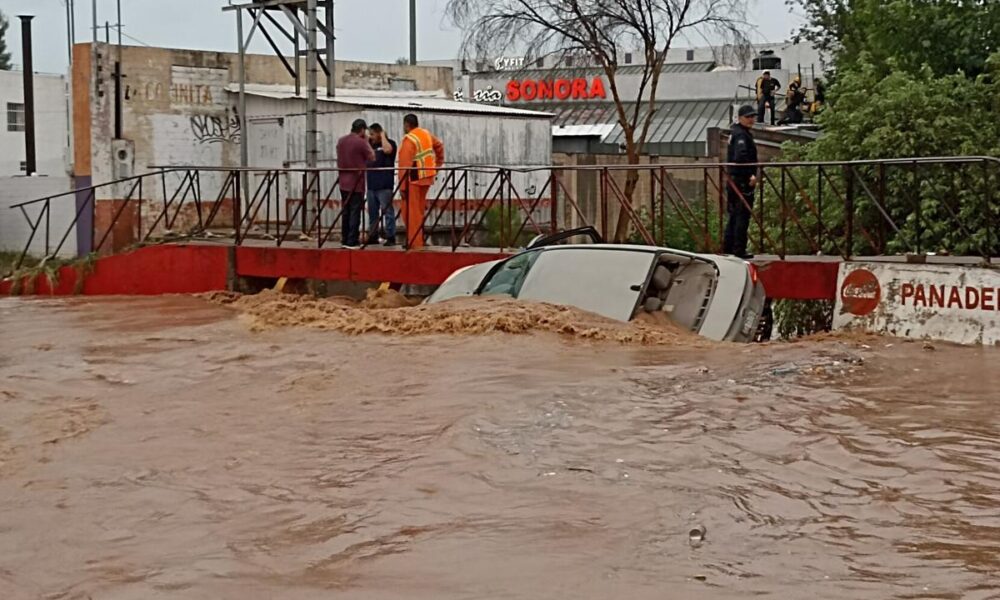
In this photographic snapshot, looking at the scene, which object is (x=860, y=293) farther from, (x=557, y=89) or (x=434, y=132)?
(x=557, y=89)

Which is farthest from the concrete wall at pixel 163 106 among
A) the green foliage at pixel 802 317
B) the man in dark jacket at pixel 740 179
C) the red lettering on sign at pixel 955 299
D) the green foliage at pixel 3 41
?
the green foliage at pixel 3 41

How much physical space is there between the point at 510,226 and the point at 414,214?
116 centimetres

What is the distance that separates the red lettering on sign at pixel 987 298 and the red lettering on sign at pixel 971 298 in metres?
0.04

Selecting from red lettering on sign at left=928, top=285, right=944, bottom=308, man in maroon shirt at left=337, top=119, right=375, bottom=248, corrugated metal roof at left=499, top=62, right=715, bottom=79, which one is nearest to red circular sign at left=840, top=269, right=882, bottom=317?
red lettering on sign at left=928, top=285, right=944, bottom=308

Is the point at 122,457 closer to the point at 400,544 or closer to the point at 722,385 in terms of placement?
the point at 400,544

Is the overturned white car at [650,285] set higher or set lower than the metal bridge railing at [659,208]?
lower

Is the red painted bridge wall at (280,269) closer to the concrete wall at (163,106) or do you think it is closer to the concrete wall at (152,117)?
the concrete wall at (152,117)

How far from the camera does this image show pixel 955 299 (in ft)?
36.6

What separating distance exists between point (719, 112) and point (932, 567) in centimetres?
3638

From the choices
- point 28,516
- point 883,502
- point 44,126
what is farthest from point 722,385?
point 44,126

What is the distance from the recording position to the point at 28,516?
261 inches

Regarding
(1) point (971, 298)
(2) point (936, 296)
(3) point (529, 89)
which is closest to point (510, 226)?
(2) point (936, 296)

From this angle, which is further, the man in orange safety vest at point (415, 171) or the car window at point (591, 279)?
the man in orange safety vest at point (415, 171)

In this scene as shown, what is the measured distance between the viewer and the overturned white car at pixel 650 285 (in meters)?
10.7
